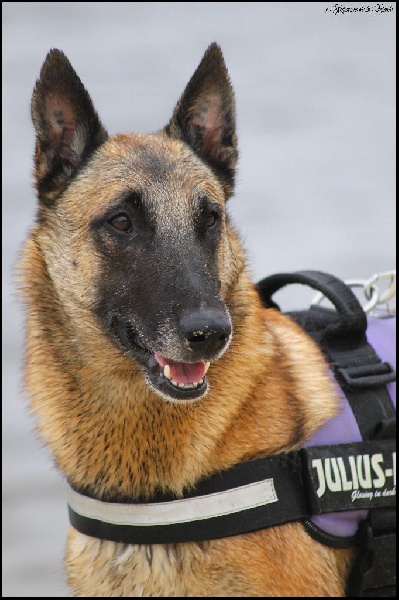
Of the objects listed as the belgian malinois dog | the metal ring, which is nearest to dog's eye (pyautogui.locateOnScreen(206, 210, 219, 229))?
the belgian malinois dog

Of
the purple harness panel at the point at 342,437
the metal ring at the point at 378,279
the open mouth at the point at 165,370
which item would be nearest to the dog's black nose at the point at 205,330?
the open mouth at the point at 165,370

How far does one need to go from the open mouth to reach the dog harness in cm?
30

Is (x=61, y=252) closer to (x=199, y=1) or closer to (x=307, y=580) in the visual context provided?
(x=307, y=580)

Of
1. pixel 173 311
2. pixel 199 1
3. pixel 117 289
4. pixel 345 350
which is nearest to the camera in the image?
pixel 173 311

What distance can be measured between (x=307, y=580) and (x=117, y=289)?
0.95 metres

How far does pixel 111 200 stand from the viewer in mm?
2629

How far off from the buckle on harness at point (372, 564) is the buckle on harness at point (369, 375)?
1.32ft

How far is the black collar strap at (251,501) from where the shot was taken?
2.59 meters

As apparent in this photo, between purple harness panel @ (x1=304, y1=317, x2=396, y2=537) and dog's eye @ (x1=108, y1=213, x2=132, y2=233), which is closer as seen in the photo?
dog's eye @ (x1=108, y1=213, x2=132, y2=233)

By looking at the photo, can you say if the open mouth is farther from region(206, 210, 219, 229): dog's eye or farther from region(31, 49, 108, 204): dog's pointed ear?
region(31, 49, 108, 204): dog's pointed ear

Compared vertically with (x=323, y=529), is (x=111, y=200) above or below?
above

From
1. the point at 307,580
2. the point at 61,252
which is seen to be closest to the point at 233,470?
the point at 307,580

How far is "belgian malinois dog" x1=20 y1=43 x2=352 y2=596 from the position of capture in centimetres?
256

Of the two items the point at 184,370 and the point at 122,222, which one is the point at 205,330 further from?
the point at 122,222
